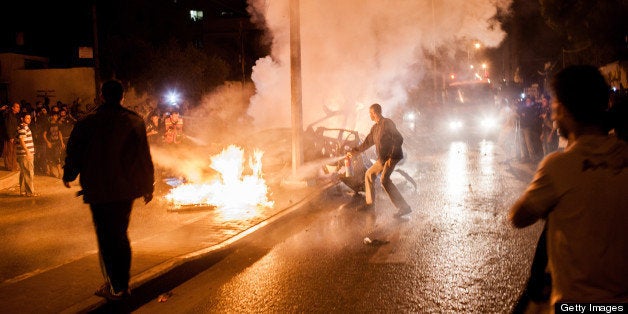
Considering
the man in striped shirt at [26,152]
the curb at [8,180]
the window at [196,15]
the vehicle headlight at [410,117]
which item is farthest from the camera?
the window at [196,15]

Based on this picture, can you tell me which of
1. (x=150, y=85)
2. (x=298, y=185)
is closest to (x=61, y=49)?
(x=150, y=85)

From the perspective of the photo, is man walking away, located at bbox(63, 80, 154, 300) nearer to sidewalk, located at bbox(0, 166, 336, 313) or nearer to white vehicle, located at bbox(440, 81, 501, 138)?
sidewalk, located at bbox(0, 166, 336, 313)

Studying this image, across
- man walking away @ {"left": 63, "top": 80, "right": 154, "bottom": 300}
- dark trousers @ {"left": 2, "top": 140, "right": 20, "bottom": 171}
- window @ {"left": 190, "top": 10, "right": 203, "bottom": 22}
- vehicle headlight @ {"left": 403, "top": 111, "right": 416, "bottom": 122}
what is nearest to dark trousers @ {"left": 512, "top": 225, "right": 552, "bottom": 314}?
man walking away @ {"left": 63, "top": 80, "right": 154, "bottom": 300}

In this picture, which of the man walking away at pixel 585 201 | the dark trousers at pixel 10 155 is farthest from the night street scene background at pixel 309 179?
the man walking away at pixel 585 201

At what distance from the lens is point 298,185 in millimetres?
11031

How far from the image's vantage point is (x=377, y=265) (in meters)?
5.92

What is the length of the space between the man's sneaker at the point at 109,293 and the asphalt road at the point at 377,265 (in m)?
0.32

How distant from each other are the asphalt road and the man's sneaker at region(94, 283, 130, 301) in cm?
32

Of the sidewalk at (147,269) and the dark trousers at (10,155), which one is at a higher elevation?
the dark trousers at (10,155)

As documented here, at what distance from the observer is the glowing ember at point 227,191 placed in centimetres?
951

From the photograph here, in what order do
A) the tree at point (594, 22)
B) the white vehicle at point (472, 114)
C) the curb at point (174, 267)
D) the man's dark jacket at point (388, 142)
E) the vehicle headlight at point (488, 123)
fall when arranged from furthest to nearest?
the white vehicle at point (472, 114)
the vehicle headlight at point (488, 123)
the tree at point (594, 22)
the man's dark jacket at point (388, 142)
the curb at point (174, 267)

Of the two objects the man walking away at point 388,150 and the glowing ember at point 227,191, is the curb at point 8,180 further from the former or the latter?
the man walking away at point 388,150

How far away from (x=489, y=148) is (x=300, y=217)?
13.3 m

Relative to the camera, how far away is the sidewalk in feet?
15.5
